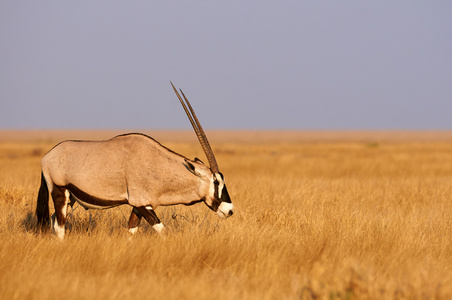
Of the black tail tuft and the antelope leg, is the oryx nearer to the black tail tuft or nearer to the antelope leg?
the antelope leg

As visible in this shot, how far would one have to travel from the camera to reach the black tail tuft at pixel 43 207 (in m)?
7.47

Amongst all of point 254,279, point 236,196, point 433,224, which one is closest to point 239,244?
point 254,279

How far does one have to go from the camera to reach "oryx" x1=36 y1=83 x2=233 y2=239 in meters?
6.84

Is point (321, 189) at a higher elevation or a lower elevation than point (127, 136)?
lower

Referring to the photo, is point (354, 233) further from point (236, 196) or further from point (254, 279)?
point (236, 196)

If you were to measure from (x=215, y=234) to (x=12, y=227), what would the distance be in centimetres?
323

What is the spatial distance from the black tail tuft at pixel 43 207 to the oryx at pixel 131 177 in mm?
388

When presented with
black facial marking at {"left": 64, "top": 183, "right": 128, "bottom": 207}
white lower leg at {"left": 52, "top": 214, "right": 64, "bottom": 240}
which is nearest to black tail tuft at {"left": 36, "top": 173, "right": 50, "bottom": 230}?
white lower leg at {"left": 52, "top": 214, "right": 64, "bottom": 240}

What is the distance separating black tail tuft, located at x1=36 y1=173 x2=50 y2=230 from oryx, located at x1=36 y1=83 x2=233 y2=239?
0.39m

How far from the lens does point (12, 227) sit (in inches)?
321

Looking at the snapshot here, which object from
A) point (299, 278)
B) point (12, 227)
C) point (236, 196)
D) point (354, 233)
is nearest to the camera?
point (299, 278)

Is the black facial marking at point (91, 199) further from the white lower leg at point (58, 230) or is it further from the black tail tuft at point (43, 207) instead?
the black tail tuft at point (43, 207)

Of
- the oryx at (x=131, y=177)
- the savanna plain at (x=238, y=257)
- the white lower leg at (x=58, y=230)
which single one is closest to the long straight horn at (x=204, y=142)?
the oryx at (x=131, y=177)

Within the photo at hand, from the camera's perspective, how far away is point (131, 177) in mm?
6848
